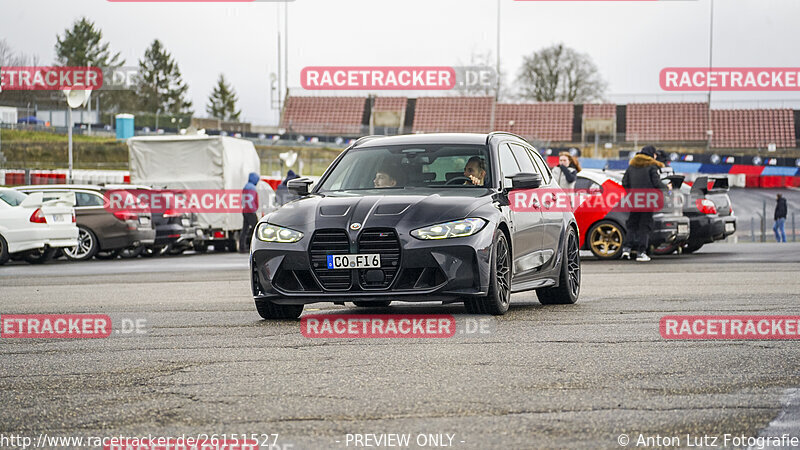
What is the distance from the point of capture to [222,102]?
5881 inches

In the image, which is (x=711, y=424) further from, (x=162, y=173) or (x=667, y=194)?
(x=162, y=173)

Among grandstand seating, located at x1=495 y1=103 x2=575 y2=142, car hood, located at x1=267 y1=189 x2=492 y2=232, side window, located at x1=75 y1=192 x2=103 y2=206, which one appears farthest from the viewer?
grandstand seating, located at x1=495 y1=103 x2=575 y2=142

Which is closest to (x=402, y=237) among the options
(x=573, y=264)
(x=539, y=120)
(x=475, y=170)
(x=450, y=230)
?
(x=450, y=230)

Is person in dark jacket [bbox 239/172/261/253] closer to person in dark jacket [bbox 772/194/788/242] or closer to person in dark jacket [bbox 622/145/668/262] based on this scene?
person in dark jacket [bbox 622/145/668/262]

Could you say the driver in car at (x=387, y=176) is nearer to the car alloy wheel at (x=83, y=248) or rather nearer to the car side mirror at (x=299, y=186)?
the car side mirror at (x=299, y=186)

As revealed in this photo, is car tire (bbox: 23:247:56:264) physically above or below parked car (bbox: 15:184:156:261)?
below

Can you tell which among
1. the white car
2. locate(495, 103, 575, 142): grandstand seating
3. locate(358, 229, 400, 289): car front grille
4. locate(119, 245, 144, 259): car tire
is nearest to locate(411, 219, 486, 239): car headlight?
locate(358, 229, 400, 289): car front grille

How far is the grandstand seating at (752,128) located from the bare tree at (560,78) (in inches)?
361

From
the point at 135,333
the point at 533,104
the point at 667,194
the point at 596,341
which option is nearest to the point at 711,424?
the point at 596,341

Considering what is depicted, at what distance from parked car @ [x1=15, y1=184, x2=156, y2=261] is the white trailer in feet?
14.4

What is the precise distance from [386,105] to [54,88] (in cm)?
2513

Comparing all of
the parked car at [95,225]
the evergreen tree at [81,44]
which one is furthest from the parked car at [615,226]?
the evergreen tree at [81,44]

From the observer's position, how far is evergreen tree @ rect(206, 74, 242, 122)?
149 meters

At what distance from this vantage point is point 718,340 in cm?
816
